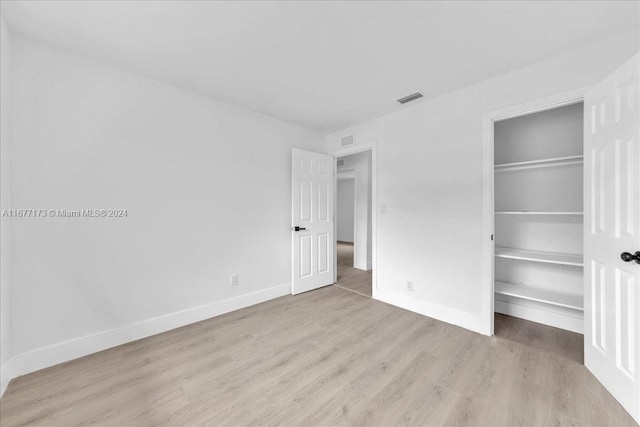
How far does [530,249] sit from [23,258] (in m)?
4.77

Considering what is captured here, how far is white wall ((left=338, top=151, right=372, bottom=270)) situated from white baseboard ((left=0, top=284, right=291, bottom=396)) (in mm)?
2573

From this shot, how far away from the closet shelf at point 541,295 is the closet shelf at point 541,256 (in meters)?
0.37

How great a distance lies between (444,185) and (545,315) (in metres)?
1.73

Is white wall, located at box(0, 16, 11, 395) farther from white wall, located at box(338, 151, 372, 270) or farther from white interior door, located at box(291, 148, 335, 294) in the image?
white wall, located at box(338, 151, 372, 270)

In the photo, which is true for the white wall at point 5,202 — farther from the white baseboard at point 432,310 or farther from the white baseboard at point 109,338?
the white baseboard at point 432,310

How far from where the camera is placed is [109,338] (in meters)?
2.19

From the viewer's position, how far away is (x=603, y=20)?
5.50 feet

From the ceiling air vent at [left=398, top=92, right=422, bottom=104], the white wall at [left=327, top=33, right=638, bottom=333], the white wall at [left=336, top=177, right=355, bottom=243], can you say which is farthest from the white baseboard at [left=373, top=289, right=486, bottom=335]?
the white wall at [left=336, top=177, right=355, bottom=243]

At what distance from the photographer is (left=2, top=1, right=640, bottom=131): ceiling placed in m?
1.58

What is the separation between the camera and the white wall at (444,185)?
213cm

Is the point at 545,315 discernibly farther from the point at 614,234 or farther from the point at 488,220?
the point at 614,234

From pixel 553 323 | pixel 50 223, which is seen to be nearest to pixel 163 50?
pixel 50 223

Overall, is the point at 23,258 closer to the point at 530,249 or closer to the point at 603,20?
the point at 603,20

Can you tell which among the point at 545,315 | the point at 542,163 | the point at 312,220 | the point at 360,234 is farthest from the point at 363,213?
the point at 545,315
